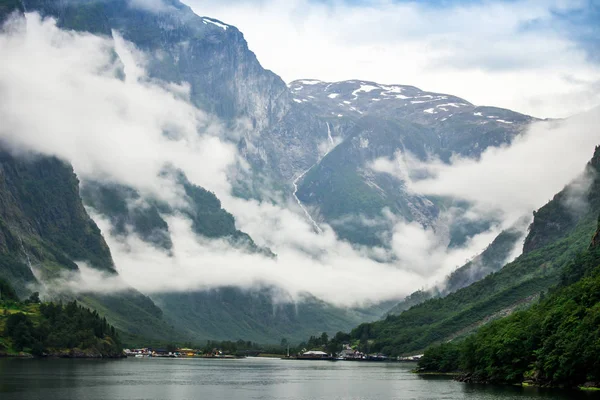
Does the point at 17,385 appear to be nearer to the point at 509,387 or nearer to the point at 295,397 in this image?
the point at 295,397

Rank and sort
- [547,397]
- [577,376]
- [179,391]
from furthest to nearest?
[179,391] < [577,376] < [547,397]

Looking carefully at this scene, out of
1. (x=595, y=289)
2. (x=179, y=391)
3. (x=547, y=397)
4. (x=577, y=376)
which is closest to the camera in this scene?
(x=547, y=397)

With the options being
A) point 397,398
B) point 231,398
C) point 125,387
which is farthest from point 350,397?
point 125,387

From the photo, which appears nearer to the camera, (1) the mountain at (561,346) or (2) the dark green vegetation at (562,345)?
(2) the dark green vegetation at (562,345)

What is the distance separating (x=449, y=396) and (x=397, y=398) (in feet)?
33.8

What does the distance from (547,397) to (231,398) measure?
62655 millimetres

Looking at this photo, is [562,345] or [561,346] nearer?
[562,345]

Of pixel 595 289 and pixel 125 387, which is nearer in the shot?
pixel 595 289

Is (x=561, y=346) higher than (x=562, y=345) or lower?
lower

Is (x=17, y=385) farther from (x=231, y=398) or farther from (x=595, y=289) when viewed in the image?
(x=595, y=289)

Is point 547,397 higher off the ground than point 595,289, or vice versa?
point 595,289

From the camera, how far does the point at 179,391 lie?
19438 centimetres

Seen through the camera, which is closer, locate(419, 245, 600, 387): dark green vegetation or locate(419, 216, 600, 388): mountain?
locate(419, 245, 600, 387): dark green vegetation

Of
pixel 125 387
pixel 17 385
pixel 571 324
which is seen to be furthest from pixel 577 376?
pixel 17 385
